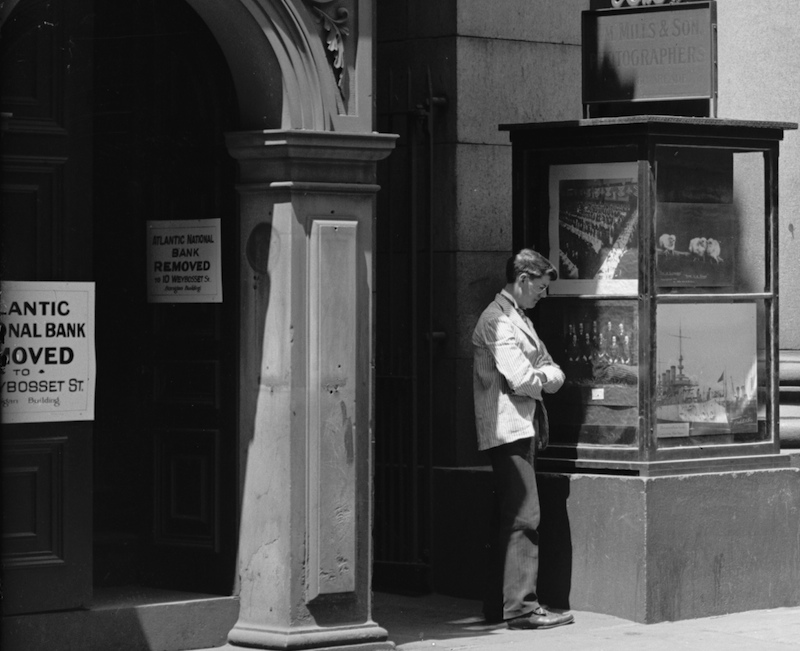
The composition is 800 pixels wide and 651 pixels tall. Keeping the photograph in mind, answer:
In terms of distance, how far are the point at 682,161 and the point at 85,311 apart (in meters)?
3.50

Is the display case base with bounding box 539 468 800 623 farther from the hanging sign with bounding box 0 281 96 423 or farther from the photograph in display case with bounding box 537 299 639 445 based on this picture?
the hanging sign with bounding box 0 281 96 423

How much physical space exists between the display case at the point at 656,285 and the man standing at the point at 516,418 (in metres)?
0.47

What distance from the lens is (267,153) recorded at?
7.93 metres

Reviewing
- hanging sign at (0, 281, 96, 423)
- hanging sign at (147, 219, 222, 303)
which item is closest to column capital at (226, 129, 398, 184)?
hanging sign at (147, 219, 222, 303)

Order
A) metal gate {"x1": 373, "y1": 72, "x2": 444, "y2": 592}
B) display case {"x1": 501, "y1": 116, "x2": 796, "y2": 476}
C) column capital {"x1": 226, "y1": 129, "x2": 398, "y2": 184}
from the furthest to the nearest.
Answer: metal gate {"x1": 373, "y1": 72, "x2": 444, "y2": 592} < display case {"x1": 501, "y1": 116, "x2": 796, "y2": 476} < column capital {"x1": 226, "y1": 129, "x2": 398, "y2": 184}

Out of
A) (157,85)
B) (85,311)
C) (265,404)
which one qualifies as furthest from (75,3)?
(265,404)

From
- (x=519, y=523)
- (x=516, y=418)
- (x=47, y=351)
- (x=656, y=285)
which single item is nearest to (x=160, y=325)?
(x=47, y=351)

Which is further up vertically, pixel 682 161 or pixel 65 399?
pixel 682 161

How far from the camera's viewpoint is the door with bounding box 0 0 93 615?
745cm

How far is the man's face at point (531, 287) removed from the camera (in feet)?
29.2

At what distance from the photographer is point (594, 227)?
929 cm

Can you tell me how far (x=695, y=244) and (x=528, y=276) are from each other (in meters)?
1.07

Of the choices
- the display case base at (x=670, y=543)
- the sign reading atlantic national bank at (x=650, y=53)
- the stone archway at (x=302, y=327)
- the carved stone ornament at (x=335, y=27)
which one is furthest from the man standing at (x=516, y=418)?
the carved stone ornament at (x=335, y=27)

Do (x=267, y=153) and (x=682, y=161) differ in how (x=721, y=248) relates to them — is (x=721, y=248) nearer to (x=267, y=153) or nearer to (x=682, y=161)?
(x=682, y=161)
